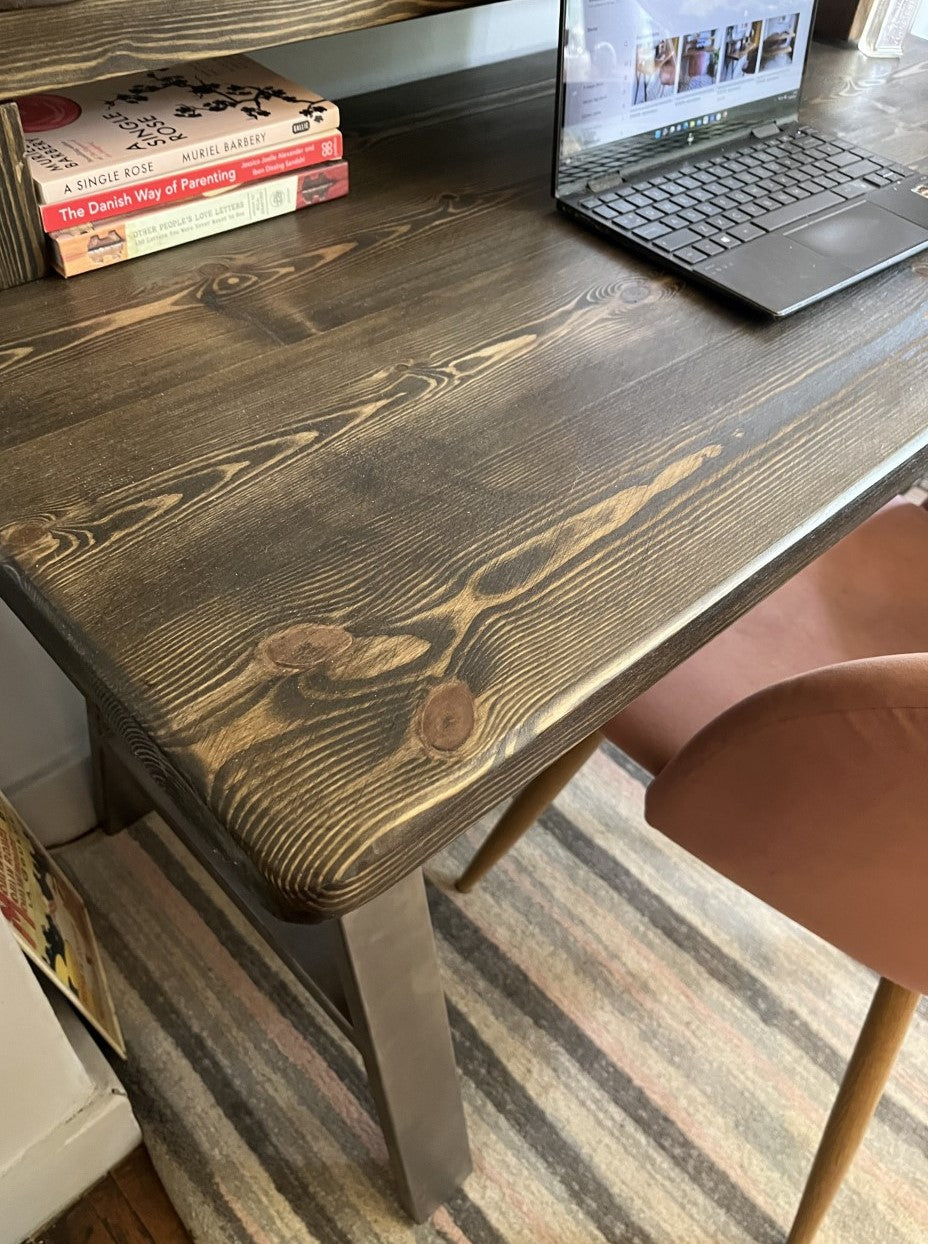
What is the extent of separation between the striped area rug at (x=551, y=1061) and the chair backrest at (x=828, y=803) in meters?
0.40

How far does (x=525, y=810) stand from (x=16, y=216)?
2.44 feet

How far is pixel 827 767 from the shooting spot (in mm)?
623

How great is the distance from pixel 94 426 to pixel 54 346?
102mm

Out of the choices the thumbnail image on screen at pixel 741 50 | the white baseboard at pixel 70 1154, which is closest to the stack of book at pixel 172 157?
the thumbnail image on screen at pixel 741 50

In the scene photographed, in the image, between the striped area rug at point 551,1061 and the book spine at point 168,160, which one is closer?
the book spine at point 168,160

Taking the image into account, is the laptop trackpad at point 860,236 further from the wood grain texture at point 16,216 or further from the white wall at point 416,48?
the wood grain texture at point 16,216

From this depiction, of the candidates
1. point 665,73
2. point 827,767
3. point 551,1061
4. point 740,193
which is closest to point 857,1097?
point 551,1061

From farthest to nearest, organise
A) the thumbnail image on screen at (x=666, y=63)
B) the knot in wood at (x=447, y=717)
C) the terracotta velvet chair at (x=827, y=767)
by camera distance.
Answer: the thumbnail image on screen at (x=666, y=63), the terracotta velvet chair at (x=827, y=767), the knot in wood at (x=447, y=717)

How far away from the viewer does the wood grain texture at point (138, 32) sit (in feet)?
2.08

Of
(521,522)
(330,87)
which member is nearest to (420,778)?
(521,522)

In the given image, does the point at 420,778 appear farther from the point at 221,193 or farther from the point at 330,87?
the point at 330,87

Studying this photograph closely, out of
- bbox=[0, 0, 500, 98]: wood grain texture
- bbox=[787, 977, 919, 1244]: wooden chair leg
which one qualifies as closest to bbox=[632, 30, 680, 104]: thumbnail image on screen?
bbox=[0, 0, 500, 98]: wood grain texture

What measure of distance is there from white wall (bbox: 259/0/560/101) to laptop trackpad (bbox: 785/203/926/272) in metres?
0.46

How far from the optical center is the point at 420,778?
462 millimetres
